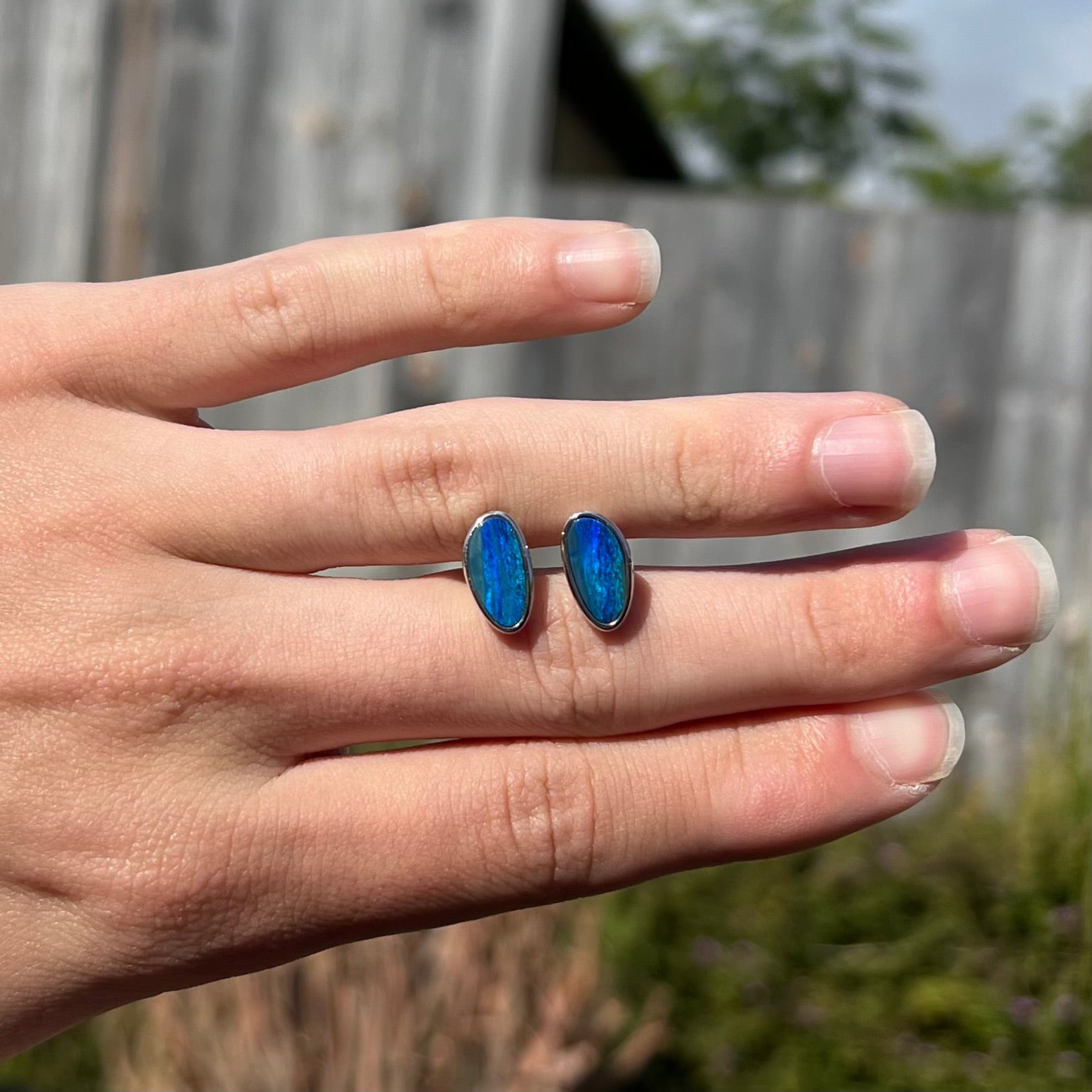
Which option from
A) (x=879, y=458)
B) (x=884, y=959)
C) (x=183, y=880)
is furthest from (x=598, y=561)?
(x=884, y=959)

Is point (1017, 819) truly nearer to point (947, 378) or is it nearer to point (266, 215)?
point (947, 378)

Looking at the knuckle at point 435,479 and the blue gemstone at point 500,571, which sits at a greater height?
the knuckle at point 435,479

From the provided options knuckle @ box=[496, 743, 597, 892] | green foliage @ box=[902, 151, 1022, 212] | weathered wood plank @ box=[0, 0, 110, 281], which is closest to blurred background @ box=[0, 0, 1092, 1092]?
weathered wood plank @ box=[0, 0, 110, 281]

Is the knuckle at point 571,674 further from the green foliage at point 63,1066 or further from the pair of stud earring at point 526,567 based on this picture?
the green foliage at point 63,1066

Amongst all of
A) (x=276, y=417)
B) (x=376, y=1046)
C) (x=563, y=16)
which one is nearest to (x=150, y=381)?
(x=376, y=1046)

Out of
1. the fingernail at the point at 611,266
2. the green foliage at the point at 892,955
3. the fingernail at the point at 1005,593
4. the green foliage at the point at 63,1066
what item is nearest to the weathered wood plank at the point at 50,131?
the green foliage at the point at 63,1066

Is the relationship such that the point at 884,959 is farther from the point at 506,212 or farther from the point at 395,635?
the point at 506,212

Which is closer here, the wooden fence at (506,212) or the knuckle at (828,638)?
the knuckle at (828,638)
